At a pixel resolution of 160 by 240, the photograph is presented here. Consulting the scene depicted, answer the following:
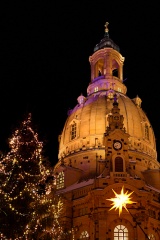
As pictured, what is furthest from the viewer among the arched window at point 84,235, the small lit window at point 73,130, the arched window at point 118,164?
the small lit window at point 73,130

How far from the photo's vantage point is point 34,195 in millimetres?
27047

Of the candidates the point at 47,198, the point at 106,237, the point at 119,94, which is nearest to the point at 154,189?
the point at 106,237

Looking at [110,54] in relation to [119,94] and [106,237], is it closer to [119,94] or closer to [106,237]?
[119,94]

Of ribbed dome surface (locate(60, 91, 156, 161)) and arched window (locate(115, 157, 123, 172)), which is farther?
ribbed dome surface (locate(60, 91, 156, 161))

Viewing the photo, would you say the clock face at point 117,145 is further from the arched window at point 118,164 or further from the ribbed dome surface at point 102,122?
the ribbed dome surface at point 102,122

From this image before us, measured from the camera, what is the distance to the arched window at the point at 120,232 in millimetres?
44469

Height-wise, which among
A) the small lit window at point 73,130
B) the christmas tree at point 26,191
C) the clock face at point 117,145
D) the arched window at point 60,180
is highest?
the small lit window at point 73,130

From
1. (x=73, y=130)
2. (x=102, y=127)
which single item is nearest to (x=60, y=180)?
(x=73, y=130)

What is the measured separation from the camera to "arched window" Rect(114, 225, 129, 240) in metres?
44.5

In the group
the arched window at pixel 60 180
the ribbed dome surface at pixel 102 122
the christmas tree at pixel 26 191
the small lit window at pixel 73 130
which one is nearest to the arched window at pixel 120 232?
the arched window at pixel 60 180

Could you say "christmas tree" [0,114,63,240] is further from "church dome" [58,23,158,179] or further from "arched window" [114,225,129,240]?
"church dome" [58,23,158,179]

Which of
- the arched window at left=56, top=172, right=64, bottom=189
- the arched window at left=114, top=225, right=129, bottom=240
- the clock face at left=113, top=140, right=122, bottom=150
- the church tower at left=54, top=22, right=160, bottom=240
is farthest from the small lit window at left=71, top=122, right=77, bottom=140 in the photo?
the arched window at left=114, top=225, right=129, bottom=240

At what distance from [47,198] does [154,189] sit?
27.8m

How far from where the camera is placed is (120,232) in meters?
44.6
